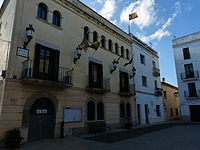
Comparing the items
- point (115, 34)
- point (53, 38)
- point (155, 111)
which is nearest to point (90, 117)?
point (53, 38)

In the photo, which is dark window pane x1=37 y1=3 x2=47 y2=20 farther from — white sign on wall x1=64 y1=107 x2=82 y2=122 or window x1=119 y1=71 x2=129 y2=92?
window x1=119 y1=71 x2=129 y2=92

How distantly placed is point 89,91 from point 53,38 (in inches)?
195

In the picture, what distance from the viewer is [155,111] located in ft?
70.9

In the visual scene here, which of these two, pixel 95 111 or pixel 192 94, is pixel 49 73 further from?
pixel 192 94

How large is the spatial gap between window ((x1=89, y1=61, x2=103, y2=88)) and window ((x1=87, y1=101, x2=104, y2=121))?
60.6 inches

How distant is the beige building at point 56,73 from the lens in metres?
8.72

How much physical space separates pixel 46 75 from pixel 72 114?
10.9 ft

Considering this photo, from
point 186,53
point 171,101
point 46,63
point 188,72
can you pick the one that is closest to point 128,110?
point 46,63

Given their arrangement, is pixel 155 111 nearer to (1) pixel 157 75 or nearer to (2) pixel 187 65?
(1) pixel 157 75

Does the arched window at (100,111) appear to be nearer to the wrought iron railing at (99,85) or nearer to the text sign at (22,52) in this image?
the wrought iron railing at (99,85)

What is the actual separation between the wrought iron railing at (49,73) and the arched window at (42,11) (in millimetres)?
3560

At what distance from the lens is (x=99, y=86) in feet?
45.5

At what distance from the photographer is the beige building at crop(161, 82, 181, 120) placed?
27.3m

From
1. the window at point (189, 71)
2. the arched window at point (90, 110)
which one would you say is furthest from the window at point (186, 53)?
the arched window at point (90, 110)
